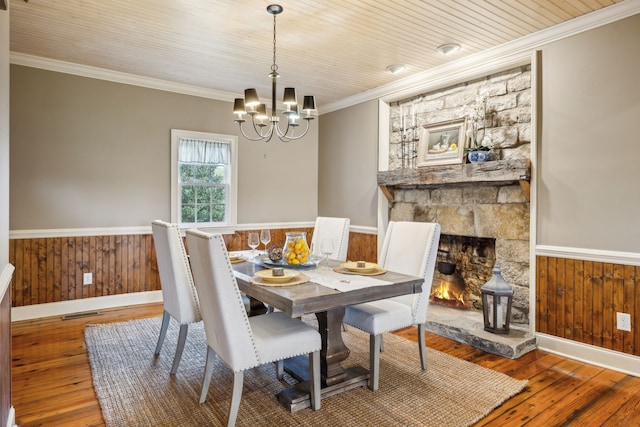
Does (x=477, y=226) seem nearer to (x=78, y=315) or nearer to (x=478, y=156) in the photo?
(x=478, y=156)

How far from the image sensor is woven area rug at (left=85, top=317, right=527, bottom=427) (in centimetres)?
215

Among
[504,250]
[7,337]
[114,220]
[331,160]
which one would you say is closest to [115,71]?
[114,220]

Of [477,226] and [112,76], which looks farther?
[112,76]

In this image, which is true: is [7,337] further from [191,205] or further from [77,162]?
[191,205]

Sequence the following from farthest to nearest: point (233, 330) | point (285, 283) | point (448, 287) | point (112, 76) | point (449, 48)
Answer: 1. point (448, 287)
2. point (112, 76)
3. point (449, 48)
4. point (285, 283)
5. point (233, 330)

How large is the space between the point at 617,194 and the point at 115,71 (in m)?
4.82

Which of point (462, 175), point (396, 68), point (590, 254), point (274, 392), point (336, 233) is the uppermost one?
point (396, 68)

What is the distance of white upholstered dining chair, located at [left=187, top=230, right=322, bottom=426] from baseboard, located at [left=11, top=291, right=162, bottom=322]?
269 centimetres

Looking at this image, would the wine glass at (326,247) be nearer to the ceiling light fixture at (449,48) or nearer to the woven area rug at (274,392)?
the woven area rug at (274,392)

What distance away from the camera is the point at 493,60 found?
3.59m

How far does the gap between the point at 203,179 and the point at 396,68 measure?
8.74 feet

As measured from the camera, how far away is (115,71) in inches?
167

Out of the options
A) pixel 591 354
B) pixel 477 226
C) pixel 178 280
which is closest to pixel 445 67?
pixel 477 226

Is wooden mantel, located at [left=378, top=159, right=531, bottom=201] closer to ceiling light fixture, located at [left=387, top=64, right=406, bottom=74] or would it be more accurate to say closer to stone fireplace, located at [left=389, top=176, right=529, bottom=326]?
stone fireplace, located at [left=389, top=176, right=529, bottom=326]
